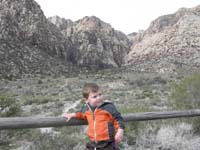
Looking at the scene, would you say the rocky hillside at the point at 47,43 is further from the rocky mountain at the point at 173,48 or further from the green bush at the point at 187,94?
the green bush at the point at 187,94

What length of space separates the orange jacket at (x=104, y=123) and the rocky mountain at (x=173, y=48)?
5976cm

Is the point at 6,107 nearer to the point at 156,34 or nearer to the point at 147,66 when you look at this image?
the point at 147,66

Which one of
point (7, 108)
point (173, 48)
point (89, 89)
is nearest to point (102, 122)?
point (89, 89)

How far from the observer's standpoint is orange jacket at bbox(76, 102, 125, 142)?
431cm

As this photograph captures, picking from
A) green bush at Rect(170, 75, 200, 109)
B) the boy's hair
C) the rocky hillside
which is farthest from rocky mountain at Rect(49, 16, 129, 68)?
the boy's hair

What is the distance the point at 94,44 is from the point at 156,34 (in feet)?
55.4

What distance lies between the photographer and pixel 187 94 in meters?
11.5

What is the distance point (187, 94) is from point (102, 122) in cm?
757

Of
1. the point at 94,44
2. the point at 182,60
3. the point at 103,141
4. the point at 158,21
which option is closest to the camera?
the point at 103,141

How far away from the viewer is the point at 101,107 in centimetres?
439

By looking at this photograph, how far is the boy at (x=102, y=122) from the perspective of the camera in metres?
4.31

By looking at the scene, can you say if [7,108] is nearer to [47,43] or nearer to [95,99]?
[95,99]

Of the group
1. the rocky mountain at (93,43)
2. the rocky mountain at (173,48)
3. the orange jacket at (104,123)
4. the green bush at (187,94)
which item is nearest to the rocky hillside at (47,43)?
the rocky mountain at (93,43)

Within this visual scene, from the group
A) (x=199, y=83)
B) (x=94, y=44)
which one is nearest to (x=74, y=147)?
(x=199, y=83)
